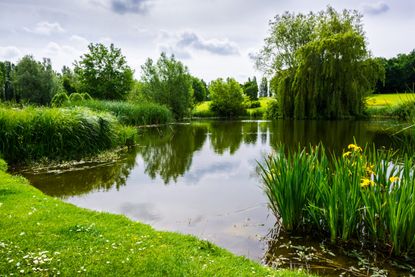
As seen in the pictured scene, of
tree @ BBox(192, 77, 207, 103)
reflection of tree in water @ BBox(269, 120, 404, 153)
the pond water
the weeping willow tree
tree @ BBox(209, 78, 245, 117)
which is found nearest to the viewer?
the pond water

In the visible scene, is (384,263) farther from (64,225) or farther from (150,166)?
(150,166)

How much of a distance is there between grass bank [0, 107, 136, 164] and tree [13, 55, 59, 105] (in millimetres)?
41062

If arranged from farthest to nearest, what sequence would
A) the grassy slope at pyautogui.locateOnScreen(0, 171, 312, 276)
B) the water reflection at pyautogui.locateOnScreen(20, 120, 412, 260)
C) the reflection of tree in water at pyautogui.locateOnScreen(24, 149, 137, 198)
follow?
the reflection of tree in water at pyautogui.locateOnScreen(24, 149, 137, 198)
the water reflection at pyautogui.locateOnScreen(20, 120, 412, 260)
the grassy slope at pyautogui.locateOnScreen(0, 171, 312, 276)

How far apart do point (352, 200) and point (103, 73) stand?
124 feet

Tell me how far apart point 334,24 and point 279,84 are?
816cm

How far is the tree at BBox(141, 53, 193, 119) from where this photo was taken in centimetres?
3772

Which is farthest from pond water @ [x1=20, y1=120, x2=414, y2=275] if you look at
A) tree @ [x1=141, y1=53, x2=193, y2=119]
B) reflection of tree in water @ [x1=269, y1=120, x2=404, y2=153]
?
tree @ [x1=141, y1=53, x2=193, y2=119]

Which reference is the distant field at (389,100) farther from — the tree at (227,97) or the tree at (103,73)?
the tree at (103,73)

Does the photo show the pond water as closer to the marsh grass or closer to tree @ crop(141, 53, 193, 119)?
the marsh grass

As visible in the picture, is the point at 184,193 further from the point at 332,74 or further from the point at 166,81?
the point at 166,81

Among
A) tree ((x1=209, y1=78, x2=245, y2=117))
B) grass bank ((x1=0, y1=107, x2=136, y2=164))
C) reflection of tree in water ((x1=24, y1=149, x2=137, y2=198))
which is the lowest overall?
reflection of tree in water ((x1=24, y1=149, x2=137, y2=198))

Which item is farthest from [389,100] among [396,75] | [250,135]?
[250,135]

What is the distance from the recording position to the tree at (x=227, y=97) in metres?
50.3

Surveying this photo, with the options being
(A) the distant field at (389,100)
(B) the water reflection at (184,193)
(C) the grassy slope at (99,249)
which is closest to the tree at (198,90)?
(A) the distant field at (389,100)
